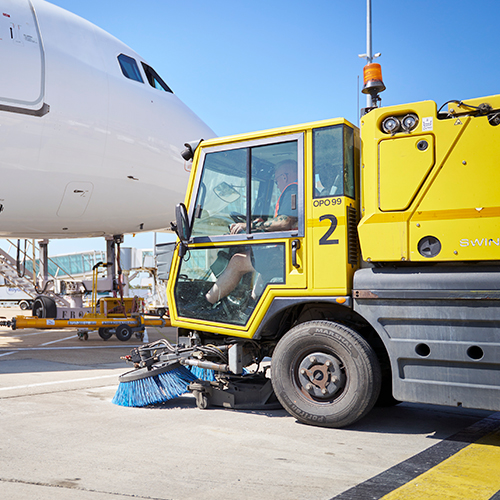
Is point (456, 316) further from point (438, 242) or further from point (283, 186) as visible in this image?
point (283, 186)

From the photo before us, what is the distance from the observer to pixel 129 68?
30.9 feet

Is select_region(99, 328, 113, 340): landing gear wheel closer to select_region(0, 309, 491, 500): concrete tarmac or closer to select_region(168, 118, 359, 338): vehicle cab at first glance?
select_region(0, 309, 491, 500): concrete tarmac

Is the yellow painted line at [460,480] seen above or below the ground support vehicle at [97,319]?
below

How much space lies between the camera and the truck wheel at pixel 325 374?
12.8 feet

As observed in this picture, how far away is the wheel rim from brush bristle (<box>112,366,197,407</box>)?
51.4 inches

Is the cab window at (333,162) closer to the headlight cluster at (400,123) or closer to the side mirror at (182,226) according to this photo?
the headlight cluster at (400,123)

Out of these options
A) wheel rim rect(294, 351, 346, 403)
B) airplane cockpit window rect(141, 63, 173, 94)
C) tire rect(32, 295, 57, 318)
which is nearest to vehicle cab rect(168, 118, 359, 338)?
wheel rim rect(294, 351, 346, 403)

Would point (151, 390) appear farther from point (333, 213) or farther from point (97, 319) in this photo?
point (97, 319)

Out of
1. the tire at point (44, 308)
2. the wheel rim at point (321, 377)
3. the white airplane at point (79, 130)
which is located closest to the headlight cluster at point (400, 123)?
the wheel rim at point (321, 377)

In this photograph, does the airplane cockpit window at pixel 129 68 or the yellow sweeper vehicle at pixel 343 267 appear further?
the airplane cockpit window at pixel 129 68

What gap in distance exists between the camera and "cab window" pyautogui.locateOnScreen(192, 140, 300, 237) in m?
4.37

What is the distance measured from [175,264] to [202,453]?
1.98m

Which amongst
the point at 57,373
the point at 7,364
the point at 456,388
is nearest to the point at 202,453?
the point at 456,388

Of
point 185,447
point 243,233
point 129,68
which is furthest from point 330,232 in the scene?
point 129,68
